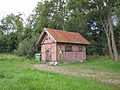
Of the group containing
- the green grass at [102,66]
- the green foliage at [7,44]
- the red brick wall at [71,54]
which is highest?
the green foliage at [7,44]

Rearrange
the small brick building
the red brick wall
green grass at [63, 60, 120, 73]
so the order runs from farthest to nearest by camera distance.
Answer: the red brick wall, the small brick building, green grass at [63, 60, 120, 73]

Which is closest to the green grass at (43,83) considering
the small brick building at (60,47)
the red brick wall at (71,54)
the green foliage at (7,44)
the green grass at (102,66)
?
the green grass at (102,66)

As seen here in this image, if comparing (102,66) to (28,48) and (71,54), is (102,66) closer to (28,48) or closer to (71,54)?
(71,54)

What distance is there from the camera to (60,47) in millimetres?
22922

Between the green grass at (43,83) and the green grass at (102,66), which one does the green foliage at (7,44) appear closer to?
the green grass at (102,66)

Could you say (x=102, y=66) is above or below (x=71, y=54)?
below

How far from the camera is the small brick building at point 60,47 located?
22759mm

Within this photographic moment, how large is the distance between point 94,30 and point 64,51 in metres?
14.8

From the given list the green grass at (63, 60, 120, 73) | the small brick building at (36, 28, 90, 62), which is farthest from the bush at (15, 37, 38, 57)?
the green grass at (63, 60, 120, 73)

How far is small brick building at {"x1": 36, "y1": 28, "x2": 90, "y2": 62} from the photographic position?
22.8 metres

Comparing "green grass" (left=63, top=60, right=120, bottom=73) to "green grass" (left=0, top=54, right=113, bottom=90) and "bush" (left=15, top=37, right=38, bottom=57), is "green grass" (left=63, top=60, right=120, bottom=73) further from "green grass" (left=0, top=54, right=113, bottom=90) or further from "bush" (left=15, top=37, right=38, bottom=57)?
"bush" (left=15, top=37, right=38, bottom=57)

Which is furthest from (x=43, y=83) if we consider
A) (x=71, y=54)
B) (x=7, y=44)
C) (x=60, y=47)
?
(x=7, y=44)

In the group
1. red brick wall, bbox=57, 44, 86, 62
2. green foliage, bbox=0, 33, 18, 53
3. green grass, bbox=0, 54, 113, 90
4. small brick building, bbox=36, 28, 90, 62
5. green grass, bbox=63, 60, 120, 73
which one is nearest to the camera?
green grass, bbox=0, 54, 113, 90

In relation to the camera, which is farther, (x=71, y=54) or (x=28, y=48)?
(x=28, y=48)
